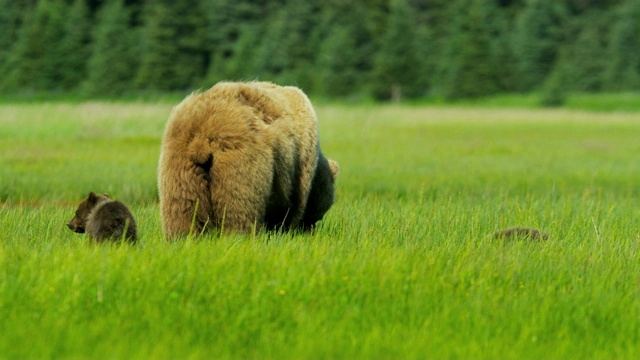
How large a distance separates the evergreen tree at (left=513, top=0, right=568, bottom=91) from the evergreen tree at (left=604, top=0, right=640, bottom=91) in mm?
5272

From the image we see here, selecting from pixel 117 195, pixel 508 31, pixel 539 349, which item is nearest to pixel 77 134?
pixel 117 195

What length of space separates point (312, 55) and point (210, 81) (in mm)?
7148

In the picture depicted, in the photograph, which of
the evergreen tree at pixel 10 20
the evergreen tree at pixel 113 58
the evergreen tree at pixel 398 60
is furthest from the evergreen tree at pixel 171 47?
the evergreen tree at pixel 398 60

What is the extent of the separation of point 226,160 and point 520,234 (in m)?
2.84

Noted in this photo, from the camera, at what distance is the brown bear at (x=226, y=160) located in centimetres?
606

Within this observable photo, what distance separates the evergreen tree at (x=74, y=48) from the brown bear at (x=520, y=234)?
51602 millimetres

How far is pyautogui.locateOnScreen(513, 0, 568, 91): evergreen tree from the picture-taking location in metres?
61.4

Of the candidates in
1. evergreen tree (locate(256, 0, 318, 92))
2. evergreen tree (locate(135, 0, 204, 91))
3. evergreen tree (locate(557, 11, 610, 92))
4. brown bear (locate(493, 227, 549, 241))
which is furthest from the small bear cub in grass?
evergreen tree (locate(557, 11, 610, 92))

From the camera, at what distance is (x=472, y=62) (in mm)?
57219

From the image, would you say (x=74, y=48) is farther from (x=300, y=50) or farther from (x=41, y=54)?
(x=300, y=50)

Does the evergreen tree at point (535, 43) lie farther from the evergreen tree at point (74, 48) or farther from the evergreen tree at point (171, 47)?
the evergreen tree at point (74, 48)

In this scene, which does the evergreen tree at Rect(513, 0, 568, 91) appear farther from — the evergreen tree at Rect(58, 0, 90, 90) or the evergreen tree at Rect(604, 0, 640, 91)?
the evergreen tree at Rect(58, 0, 90, 90)

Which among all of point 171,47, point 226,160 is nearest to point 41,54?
point 171,47

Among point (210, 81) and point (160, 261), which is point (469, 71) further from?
point (160, 261)
